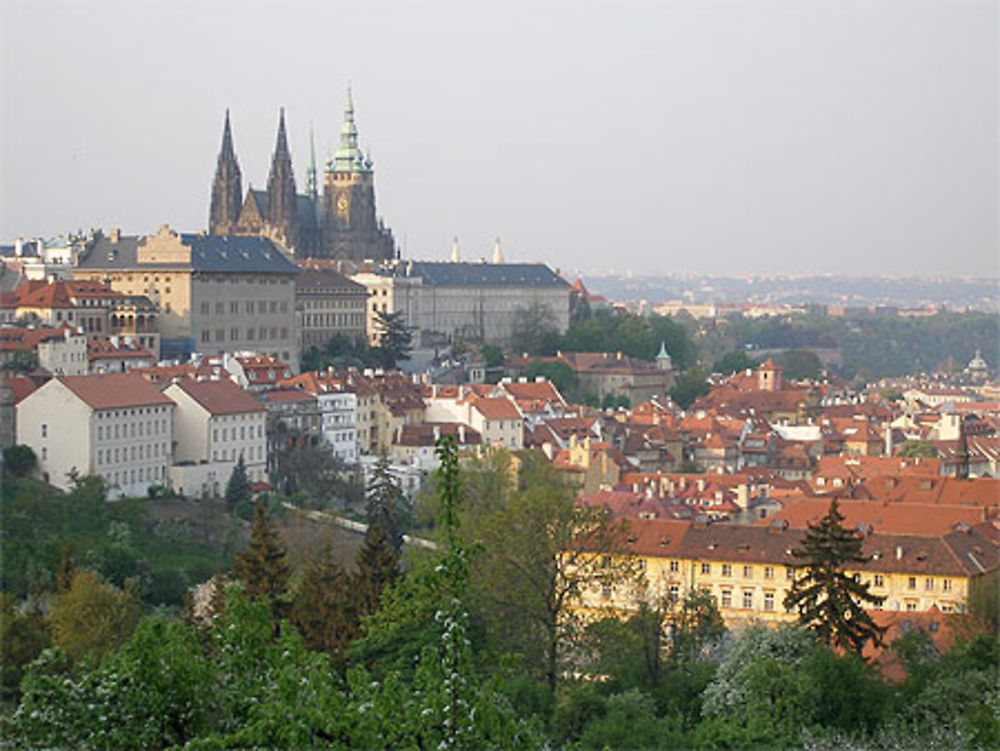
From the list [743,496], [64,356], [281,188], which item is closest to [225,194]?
[281,188]

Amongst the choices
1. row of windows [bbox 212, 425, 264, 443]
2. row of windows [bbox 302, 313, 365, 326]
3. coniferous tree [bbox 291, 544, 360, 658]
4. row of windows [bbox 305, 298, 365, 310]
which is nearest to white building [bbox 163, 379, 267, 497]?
row of windows [bbox 212, 425, 264, 443]

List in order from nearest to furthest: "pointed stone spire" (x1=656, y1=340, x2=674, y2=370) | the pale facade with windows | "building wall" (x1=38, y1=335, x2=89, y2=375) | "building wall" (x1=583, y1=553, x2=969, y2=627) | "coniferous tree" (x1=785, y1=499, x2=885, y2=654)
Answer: "coniferous tree" (x1=785, y1=499, x2=885, y2=654), "building wall" (x1=583, y1=553, x2=969, y2=627), the pale facade with windows, "building wall" (x1=38, y1=335, x2=89, y2=375), "pointed stone spire" (x1=656, y1=340, x2=674, y2=370)

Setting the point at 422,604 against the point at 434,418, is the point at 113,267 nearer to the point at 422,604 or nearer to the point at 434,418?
the point at 434,418

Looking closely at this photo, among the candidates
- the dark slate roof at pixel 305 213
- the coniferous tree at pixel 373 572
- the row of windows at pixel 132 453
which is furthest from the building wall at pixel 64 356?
the dark slate roof at pixel 305 213

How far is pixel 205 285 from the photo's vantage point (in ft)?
245

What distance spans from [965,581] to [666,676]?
1108 cm

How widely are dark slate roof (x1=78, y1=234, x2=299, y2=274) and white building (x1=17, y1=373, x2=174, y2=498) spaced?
73.8ft

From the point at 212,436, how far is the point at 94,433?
479 centimetres

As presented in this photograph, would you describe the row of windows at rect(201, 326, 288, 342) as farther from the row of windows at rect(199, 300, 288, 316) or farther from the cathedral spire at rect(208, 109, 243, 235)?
the cathedral spire at rect(208, 109, 243, 235)

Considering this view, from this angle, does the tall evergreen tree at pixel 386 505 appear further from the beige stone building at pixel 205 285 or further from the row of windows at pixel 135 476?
the beige stone building at pixel 205 285

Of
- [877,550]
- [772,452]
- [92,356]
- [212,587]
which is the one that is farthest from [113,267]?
[877,550]

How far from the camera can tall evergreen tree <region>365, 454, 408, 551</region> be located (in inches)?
1898

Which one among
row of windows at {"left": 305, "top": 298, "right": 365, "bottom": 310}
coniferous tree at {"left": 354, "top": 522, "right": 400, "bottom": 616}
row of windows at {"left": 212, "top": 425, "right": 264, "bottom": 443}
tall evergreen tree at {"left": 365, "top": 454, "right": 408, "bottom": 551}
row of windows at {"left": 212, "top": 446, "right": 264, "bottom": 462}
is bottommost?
tall evergreen tree at {"left": 365, "top": 454, "right": 408, "bottom": 551}

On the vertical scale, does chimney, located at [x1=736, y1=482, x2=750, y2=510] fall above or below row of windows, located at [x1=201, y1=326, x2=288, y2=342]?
below
